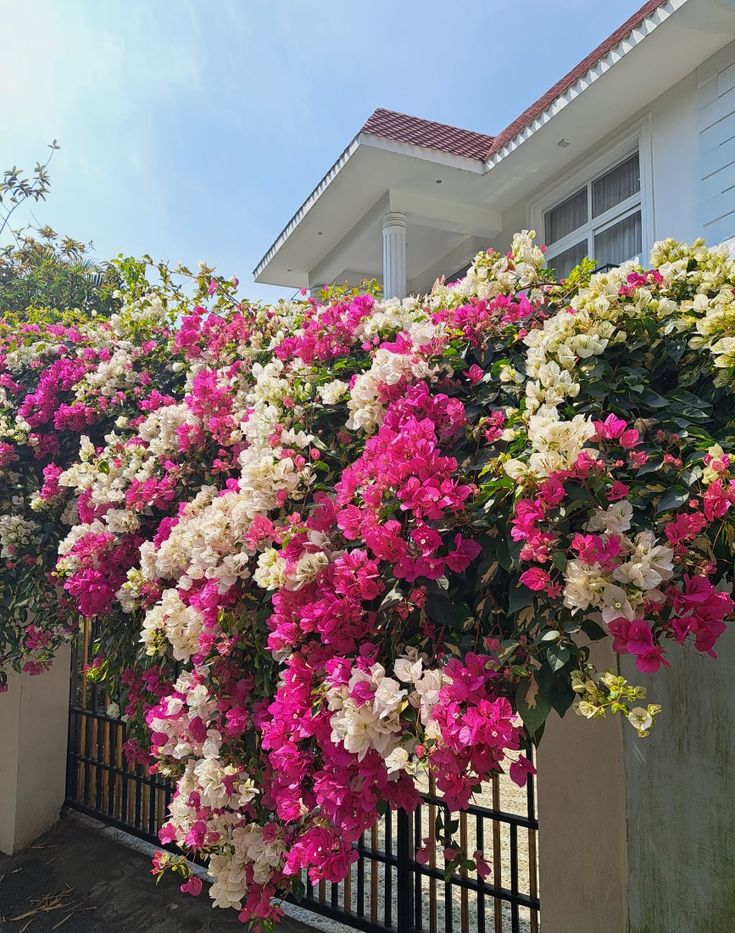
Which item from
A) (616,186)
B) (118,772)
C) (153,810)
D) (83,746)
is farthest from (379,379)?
(616,186)

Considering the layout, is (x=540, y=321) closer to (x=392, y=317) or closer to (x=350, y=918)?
(x=392, y=317)

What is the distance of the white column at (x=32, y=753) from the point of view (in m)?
4.37

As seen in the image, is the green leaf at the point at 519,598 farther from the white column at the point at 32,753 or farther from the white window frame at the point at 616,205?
the white window frame at the point at 616,205

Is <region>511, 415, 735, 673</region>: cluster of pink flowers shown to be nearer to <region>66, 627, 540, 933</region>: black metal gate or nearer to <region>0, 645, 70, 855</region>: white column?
<region>66, 627, 540, 933</region>: black metal gate

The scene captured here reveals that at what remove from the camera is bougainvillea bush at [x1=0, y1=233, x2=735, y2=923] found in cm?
128

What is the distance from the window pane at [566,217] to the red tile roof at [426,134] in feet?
3.56

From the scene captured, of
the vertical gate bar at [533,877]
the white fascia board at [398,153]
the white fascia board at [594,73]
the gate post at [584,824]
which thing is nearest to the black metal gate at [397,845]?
the vertical gate bar at [533,877]

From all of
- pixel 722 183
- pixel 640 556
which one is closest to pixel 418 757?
pixel 640 556

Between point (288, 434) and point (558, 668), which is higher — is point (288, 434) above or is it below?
above

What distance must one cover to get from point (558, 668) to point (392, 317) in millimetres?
1410

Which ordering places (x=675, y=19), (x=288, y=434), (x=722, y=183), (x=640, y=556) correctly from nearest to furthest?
(x=640, y=556), (x=288, y=434), (x=675, y=19), (x=722, y=183)

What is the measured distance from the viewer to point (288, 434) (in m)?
1.93

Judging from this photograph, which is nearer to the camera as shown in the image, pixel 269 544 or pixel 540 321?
pixel 269 544

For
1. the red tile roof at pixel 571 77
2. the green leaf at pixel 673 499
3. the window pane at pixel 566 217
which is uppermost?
the red tile roof at pixel 571 77
